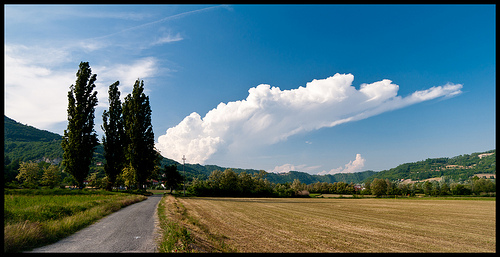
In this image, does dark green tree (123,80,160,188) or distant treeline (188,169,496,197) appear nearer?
dark green tree (123,80,160,188)

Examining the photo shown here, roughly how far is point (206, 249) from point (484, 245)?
48.2 feet

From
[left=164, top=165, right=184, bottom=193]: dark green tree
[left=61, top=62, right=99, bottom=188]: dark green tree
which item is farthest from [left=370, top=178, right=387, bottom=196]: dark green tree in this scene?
[left=61, top=62, right=99, bottom=188]: dark green tree

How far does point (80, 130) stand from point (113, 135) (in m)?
10.5

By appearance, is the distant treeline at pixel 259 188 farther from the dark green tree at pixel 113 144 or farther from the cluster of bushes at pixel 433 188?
the dark green tree at pixel 113 144

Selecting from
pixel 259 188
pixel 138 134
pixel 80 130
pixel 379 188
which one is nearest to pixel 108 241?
pixel 80 130

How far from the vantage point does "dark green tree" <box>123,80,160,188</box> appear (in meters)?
50.7

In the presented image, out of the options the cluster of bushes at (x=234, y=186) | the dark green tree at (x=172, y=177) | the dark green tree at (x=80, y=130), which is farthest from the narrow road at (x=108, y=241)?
the cluster of bushes at (x=234, y=186)

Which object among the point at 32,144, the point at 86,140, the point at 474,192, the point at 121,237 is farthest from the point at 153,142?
the point at 32,144

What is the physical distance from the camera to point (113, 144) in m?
52.2

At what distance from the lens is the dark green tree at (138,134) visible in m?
50.7

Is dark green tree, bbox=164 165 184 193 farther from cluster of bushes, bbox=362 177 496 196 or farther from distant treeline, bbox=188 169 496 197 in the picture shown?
cluster of bushes, bbox=362 177 496 196

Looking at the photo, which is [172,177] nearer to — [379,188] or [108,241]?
[108,241]

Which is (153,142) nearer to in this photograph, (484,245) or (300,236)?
(300,236)

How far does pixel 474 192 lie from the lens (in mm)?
91688
